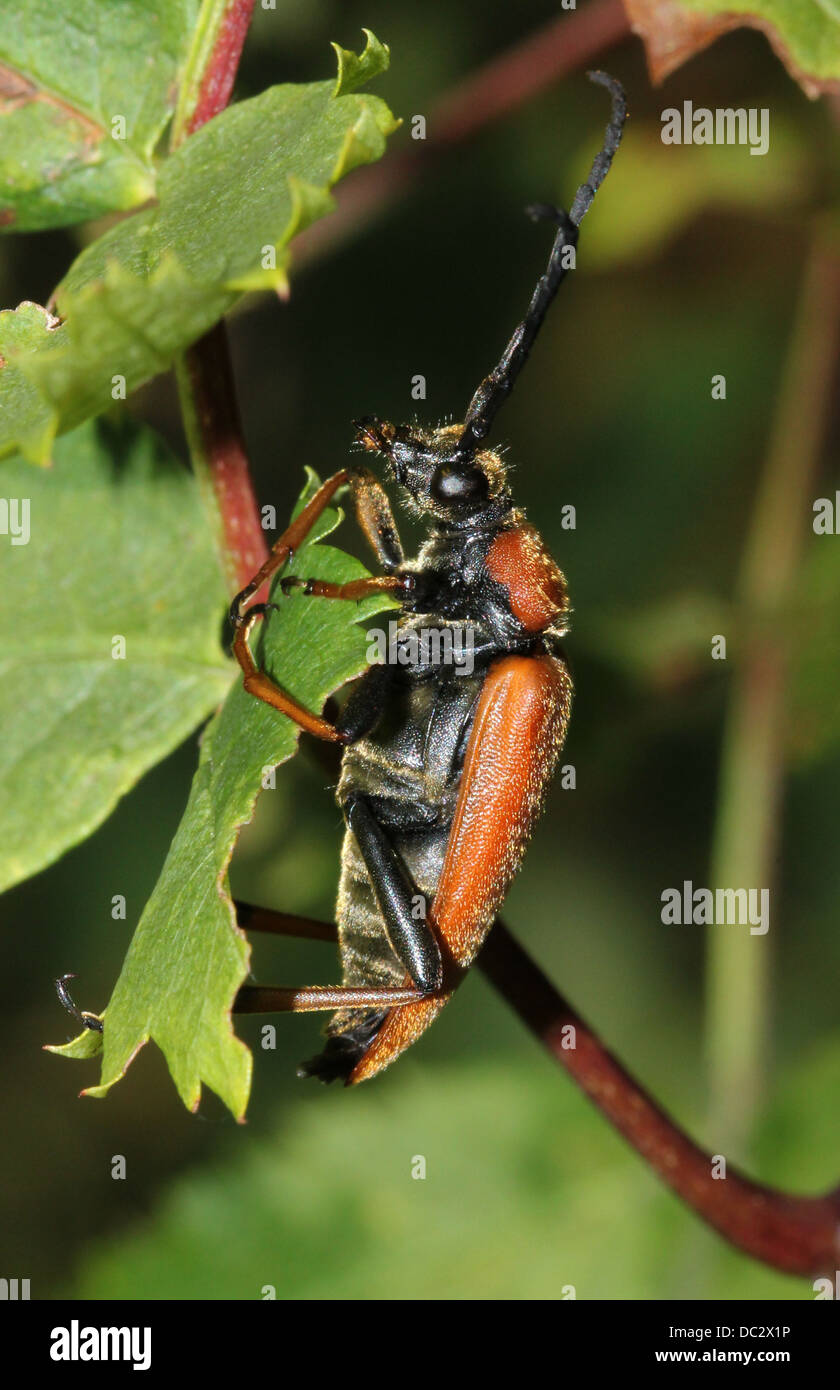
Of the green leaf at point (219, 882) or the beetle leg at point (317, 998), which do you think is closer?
the green leaf at point (219, 882)

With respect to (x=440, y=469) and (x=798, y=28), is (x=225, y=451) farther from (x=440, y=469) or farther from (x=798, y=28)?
(x=798, y=28)

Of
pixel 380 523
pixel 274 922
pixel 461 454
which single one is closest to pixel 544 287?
pixel 461 454

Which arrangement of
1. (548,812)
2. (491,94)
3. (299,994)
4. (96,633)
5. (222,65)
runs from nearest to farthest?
(222,65), (299,994), (96,633), (491,94), (548,812)

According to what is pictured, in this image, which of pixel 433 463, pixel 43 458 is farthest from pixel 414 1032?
pixel 43 458

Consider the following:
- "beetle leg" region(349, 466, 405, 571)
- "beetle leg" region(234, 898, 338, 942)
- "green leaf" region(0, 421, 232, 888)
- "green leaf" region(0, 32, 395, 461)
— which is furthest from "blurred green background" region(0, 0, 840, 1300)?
"green leaf" region(0, 32, 395, 461)

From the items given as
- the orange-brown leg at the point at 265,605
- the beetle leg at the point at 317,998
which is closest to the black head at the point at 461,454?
the orange-brown leg at the point at 265,605

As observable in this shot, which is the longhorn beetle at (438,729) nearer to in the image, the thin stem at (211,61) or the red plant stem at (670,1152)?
the red plant stem at (670,1152)

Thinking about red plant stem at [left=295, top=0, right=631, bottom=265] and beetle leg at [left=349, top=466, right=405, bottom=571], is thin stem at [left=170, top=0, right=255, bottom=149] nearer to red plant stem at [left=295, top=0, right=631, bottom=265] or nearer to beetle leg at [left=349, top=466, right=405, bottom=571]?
beetle leg at [left=349, top=466, right=405, bottom=571]
